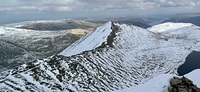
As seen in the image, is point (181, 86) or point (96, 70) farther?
point (96, 70)

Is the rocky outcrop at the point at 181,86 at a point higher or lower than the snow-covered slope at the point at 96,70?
higher

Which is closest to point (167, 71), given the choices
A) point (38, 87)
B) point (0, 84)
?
point (38, 87)

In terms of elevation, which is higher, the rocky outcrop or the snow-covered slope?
the rocky outcrop

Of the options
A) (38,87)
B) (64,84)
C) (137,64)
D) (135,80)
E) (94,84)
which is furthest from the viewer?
(137,64)

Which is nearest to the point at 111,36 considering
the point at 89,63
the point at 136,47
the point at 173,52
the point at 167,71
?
the point at 136,47

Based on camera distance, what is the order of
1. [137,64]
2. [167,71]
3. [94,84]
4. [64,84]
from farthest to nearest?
1. [137,64]
2. [167,71]
3. [94,84]
4. [64,84]

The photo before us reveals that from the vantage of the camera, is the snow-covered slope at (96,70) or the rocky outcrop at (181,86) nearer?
the rocky outcrop at (181,86)

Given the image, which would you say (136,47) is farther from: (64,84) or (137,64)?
(64,84)

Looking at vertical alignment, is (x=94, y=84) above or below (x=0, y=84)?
below

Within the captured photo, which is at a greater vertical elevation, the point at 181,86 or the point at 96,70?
the point at 181,86

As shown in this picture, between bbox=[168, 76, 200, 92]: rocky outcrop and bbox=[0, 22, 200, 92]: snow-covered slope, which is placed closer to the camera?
bbox=[168, 76, 200, 92]: rocky outcrop

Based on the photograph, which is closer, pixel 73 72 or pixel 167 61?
pixel 73 72
